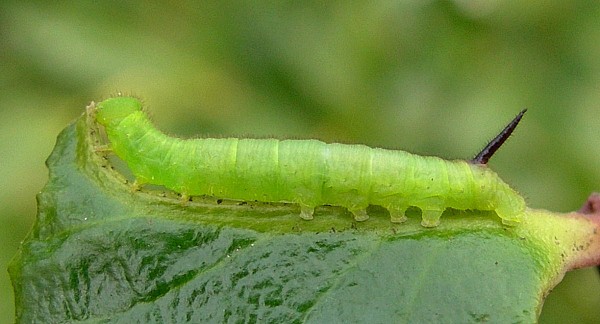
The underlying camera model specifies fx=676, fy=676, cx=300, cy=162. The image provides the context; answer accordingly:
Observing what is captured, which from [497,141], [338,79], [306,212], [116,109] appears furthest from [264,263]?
[338,79]

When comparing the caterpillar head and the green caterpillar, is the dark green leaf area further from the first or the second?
the caterpillar head

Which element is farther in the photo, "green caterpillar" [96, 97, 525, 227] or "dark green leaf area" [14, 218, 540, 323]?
"green caterpillar" [96, 97, 525, 227]

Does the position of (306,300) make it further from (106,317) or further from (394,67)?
(394,67)

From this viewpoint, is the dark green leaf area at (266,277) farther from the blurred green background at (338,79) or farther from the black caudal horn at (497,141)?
the blurred green background at (338,79)

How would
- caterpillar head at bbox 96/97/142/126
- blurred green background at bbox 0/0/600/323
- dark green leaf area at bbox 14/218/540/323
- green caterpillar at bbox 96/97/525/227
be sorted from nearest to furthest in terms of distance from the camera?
dark green leaf area at bbox 14/218/540/323 < green caterpillar at bbox 96/97/525/227 < caterpillar head at bbox 96/97/142/126 < blurred green background at bbox 0/0/600/323

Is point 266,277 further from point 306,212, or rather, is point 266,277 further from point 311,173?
point 311,173

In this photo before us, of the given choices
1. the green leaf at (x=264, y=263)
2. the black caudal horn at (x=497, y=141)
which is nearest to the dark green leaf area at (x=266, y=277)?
the green leaf at (x=264, y=263)

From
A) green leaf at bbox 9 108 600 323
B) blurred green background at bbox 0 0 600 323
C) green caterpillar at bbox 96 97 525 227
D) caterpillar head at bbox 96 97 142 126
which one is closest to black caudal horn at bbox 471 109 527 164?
green caterpillar at bbox 96 97 525 227
